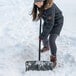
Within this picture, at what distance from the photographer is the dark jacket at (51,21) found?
20.5 ft

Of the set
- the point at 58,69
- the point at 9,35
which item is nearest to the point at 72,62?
the point at 58,69

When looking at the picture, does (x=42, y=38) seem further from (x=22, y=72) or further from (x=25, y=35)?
(x=25, y=35)

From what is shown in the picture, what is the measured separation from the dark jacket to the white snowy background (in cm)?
63

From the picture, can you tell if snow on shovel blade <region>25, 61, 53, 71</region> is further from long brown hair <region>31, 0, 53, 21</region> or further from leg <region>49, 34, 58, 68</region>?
long brown hair <region>31, 0, 53, 21</region>

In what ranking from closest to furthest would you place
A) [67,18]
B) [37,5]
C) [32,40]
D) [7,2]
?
[37,5]
[32,40]
[67,18]
[7,2]

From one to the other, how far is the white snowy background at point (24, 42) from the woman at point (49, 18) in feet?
1.26

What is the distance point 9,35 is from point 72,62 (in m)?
1.85

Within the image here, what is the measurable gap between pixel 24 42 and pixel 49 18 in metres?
1.50

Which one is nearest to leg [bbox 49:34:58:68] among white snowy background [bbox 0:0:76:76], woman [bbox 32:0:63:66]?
woman [bbox 32:0:63:66]

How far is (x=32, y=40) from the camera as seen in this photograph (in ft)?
25.4

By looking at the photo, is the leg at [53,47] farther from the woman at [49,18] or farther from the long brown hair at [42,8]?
the long brown hair at [42,8]

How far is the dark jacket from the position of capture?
624cm

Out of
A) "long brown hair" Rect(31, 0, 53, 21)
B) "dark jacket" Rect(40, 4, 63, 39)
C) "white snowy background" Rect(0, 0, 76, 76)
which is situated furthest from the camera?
"white snowy background" Rect(0, 0, 76, 76)

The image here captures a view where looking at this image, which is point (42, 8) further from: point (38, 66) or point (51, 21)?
point (38, 66)
